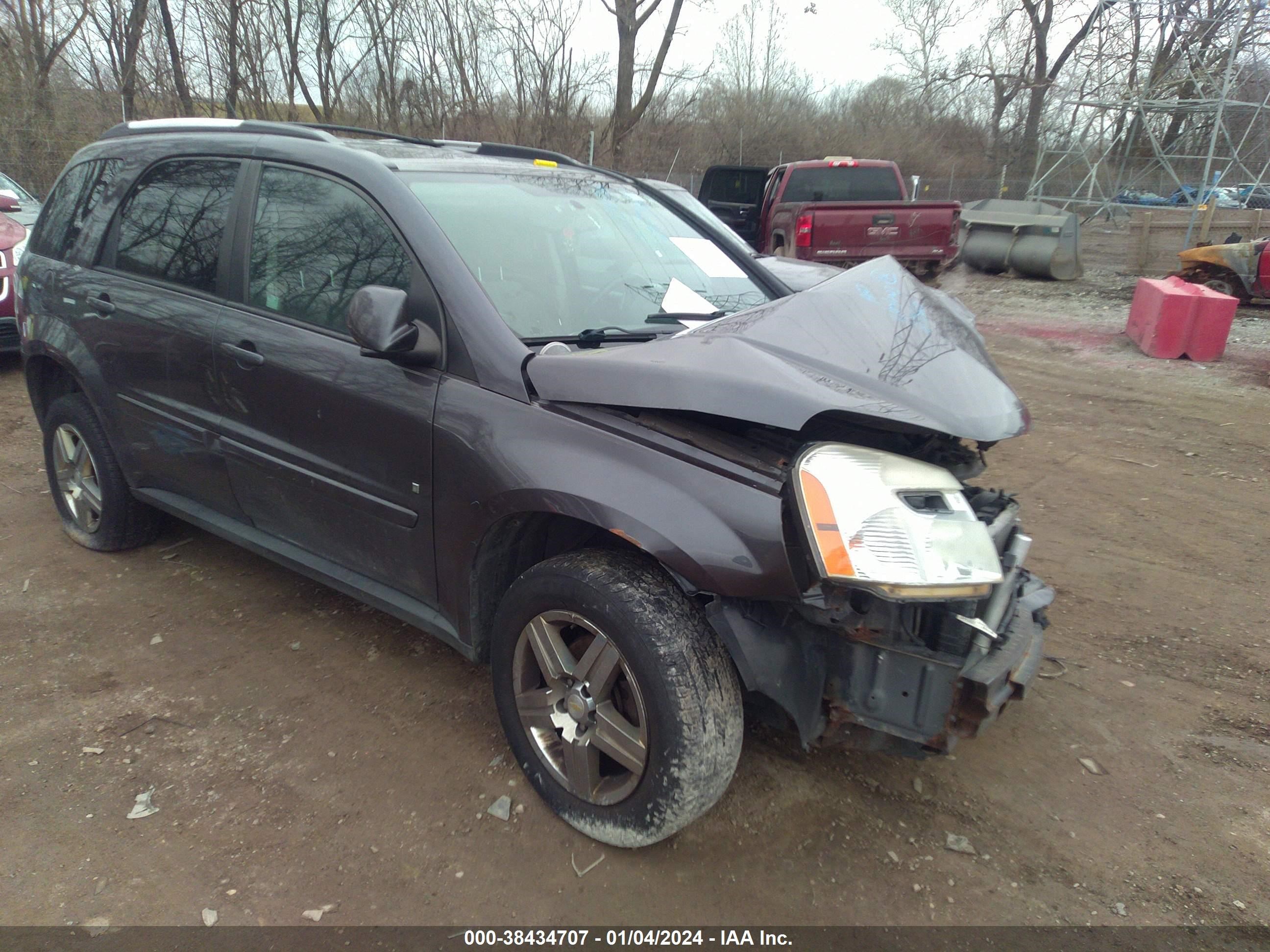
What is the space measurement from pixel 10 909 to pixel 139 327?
7.17 ft

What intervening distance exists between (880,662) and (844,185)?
40.9ft

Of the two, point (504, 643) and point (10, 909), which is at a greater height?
point (504, 643)

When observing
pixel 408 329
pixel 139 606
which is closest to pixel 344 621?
pixel 139 606

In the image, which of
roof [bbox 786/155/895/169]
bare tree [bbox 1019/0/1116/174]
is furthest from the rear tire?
bare tree [bbox 1019/0/1116/174]

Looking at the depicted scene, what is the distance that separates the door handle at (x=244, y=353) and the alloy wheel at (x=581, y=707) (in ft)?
4.76

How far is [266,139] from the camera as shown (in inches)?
127

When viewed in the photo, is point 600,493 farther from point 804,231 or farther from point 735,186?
point 735,186

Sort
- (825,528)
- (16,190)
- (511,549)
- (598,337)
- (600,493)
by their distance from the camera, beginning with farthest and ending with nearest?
1. (16,190)
2. (598,337)
3. (511,549)
4. (600,493)
5. (825,528)

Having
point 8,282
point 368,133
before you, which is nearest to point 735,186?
point 8,282

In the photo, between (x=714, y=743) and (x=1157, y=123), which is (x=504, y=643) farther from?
(x=1157, y=123)

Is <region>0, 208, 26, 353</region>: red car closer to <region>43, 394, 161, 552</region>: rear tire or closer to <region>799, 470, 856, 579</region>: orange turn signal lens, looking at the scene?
<region>43, 394, 161, 552</region>: rear tire

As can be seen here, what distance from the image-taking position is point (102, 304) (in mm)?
3686

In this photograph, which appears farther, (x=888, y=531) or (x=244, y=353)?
(x=244, y=353)

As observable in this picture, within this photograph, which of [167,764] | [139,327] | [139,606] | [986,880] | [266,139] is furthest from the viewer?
[139,606]
